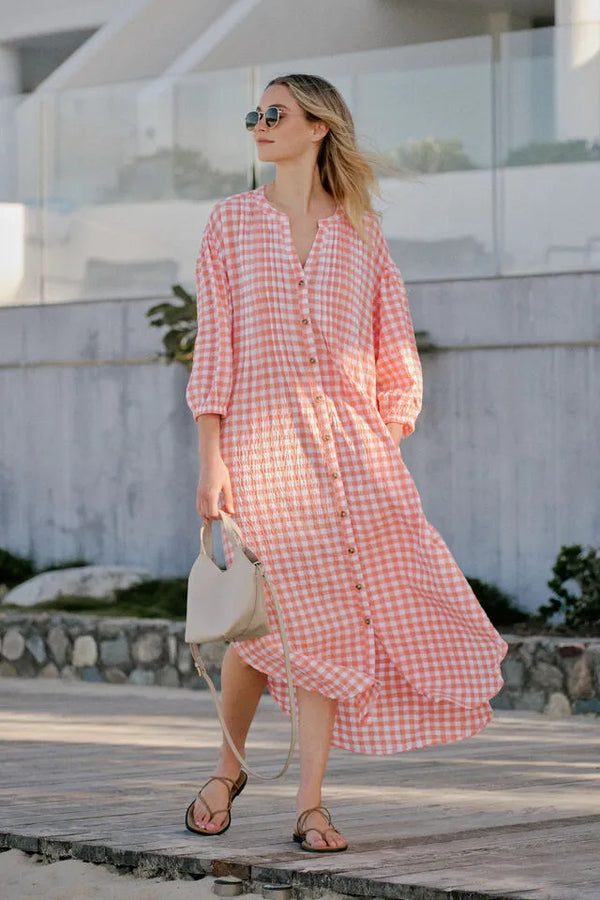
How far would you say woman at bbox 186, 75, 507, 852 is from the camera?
14.1 feet

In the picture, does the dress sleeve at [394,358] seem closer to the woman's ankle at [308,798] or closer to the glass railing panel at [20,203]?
the woman's ankle at [308,798]

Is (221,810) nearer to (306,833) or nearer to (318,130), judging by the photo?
(306,833)

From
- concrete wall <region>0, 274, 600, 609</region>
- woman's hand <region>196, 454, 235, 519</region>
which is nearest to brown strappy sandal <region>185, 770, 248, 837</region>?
woman's hand <region>196, 454, 235, 519</region>

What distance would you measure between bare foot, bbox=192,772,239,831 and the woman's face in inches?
59.6

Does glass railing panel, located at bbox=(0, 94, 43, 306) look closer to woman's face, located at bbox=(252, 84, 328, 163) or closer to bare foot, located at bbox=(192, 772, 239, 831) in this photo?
woman's face, located at bbox=(252, 84, 328, 163)

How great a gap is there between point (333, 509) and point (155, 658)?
5.44 m

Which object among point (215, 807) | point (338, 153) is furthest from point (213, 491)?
point (338, 153)

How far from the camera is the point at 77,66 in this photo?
16.9m

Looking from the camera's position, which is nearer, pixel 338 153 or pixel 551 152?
pixel 338 153

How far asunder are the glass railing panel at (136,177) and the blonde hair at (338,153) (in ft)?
22.8

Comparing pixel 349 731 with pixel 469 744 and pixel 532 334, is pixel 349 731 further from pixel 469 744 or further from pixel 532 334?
pixel 532 334

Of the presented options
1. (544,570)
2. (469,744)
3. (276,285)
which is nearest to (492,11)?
(544,570)

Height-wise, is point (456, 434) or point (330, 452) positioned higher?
point (330, 452)

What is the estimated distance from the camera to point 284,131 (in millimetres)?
4453
